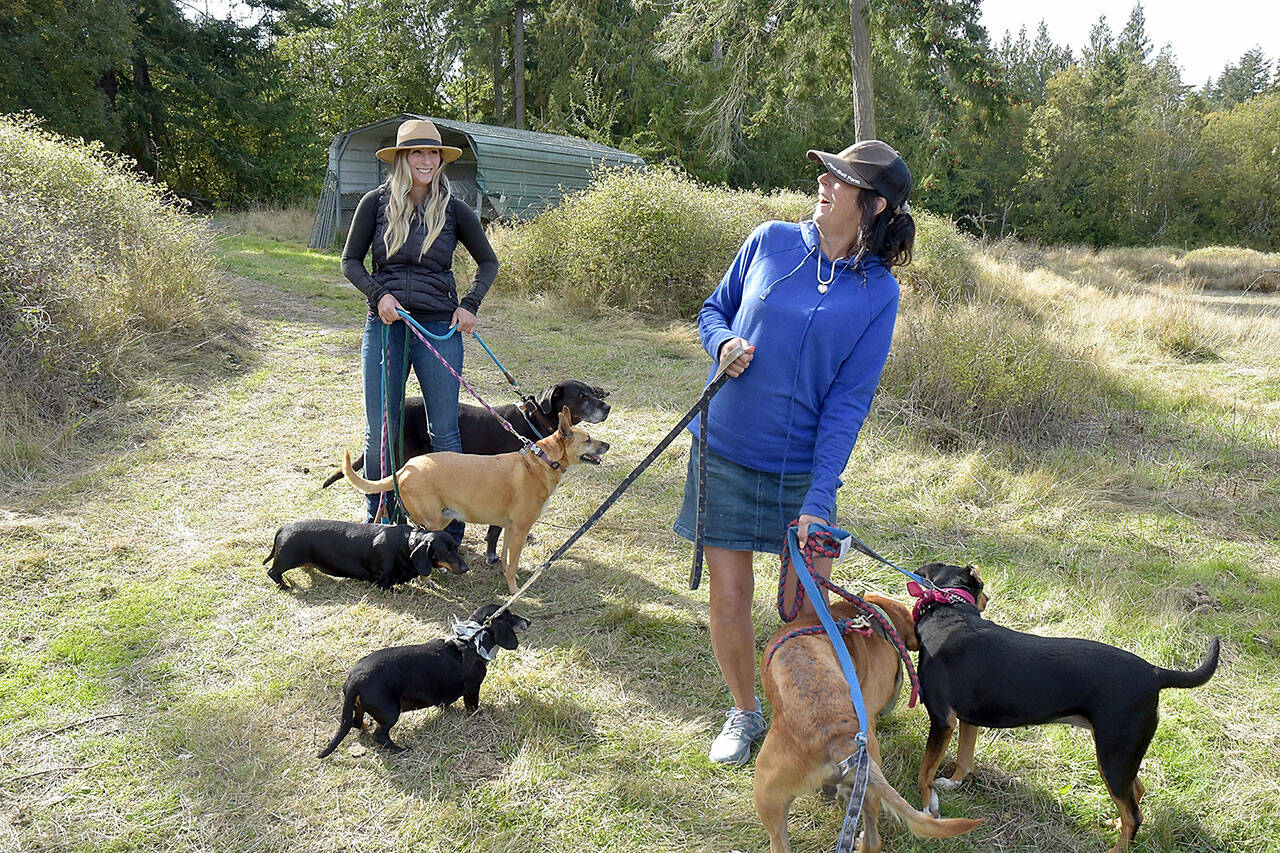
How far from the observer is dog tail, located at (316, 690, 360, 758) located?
3.09 meters

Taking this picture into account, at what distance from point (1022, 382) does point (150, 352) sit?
858cm

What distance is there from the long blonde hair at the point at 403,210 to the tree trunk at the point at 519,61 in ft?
91.3

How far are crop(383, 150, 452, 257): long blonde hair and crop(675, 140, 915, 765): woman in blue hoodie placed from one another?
2016 millimetres

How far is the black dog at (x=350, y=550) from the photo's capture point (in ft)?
13.9

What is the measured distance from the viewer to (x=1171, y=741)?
10.5ft

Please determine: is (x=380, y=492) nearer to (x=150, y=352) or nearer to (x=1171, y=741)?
(x=1171, y=741)

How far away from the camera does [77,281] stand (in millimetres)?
7121

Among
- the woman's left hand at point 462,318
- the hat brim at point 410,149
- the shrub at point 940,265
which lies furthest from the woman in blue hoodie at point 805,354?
the shrub at point 940,265

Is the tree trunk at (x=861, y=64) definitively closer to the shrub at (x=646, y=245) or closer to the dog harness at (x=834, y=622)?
the shrub at (x=646, y=245)

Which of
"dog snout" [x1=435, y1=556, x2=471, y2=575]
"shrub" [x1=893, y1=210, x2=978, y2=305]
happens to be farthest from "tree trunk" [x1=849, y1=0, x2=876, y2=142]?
"dog snout" [x1=435, y1=556, x2=471, y2=575]

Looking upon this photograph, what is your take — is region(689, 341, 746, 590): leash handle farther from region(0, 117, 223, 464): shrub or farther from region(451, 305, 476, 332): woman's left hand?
region(0, 117, 223, 464): shrub

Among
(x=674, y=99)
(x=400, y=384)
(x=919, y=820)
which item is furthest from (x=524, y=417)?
(x=674, y=99)

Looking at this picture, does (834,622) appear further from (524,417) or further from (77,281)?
(77,281)

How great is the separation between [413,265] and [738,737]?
115 inches
